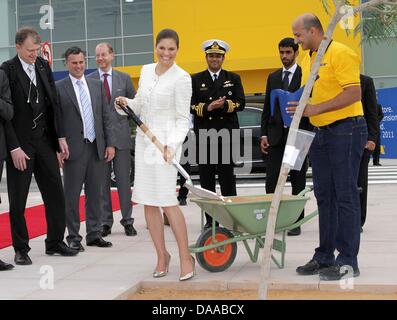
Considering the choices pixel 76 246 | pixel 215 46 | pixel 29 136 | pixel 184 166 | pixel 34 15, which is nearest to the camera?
pixel 29 136

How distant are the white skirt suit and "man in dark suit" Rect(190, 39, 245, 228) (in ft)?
6.55

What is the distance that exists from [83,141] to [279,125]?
2077mm

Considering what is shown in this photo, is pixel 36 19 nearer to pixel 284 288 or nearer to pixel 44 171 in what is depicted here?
pixel 44 171

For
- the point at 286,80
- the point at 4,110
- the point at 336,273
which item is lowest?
the point at 336,273

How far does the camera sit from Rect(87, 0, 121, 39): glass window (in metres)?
26.7

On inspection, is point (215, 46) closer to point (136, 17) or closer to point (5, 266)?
point (5, 266)

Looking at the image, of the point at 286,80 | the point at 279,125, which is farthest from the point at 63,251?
the point at 286,80

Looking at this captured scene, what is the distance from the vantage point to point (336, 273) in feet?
17.2

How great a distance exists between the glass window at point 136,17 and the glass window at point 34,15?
3.12 meters

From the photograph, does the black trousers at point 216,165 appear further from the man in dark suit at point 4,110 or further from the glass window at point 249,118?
the glass window at point 249,118

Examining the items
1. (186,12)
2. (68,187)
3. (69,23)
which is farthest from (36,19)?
(68,187)

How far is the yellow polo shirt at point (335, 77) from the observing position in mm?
5020

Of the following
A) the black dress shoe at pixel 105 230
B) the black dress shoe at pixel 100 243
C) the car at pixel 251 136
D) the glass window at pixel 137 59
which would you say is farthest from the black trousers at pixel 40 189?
the glass window at pixel 137 59

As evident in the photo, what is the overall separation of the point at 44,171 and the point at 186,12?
65.2ft
